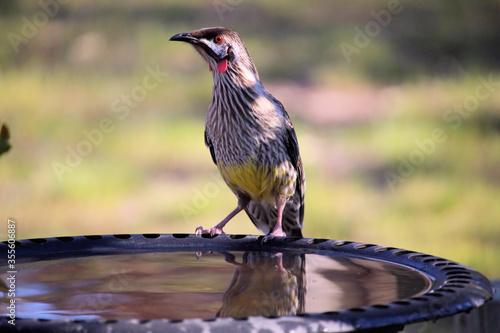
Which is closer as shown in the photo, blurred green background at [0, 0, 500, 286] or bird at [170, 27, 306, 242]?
bird at [170, 27, 306, 242]

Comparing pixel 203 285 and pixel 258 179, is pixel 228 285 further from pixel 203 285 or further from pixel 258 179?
pixel 258 179

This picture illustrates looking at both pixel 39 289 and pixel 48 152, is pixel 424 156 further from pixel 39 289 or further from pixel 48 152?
pixel 39 289

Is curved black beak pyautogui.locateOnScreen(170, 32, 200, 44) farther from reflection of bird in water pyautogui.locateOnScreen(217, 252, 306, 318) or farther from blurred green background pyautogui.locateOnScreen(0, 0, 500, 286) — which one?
blurred green background pyautogui.locateOnScreen(0, 0, 500, 286)

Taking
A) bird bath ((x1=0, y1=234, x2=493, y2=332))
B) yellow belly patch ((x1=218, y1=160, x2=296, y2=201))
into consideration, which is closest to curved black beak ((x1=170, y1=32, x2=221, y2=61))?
yellow belly patch ((x1=218, y1=160, x2=296, y2=201))

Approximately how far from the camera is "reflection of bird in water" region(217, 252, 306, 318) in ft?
7.39

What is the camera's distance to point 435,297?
6.77ft

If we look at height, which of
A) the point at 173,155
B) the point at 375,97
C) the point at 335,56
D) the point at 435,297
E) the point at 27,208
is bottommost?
the point at 435,297

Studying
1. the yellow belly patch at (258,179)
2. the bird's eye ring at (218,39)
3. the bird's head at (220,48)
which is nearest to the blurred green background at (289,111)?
the yellow belly patch at (258,179)

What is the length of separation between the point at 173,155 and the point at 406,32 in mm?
3164

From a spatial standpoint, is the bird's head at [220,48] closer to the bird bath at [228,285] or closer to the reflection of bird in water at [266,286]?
the bird bath at [228,285]

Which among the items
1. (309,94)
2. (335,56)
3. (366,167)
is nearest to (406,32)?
(335,56)

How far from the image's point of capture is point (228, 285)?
8.57 ft

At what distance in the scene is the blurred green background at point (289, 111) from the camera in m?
7.41

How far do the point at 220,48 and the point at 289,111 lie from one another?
405 centimetres
